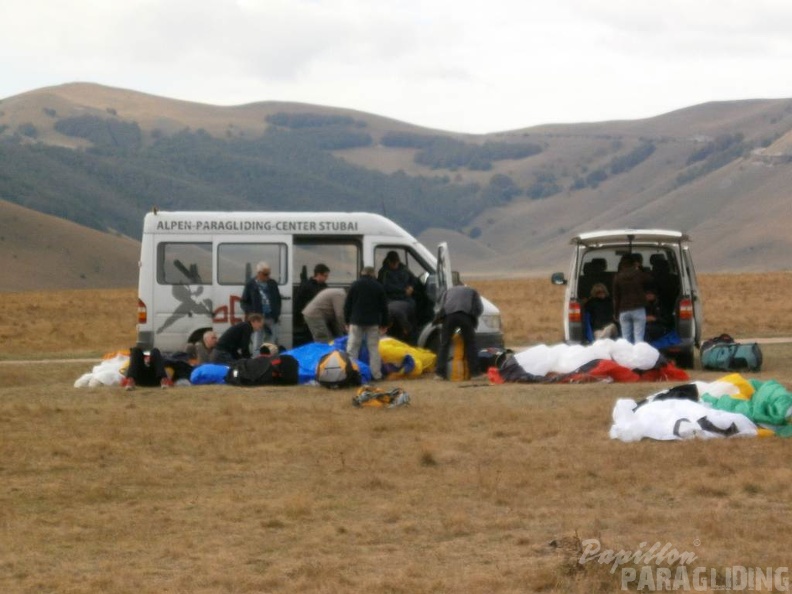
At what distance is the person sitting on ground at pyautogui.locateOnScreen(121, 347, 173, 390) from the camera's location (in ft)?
55.2

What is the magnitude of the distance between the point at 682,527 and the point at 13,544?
3.94m

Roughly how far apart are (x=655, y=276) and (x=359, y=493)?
10477 millimetres

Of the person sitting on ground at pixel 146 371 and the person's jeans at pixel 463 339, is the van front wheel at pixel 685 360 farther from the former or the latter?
the person sitting on ground at pixel 146 371

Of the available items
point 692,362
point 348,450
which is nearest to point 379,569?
point 348,450

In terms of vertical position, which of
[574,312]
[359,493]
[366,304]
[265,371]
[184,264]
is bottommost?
[359,493]

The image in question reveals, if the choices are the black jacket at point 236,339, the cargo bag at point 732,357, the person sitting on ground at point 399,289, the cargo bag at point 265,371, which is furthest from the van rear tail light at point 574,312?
the black jacket at point 236,339

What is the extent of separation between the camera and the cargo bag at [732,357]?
1789 centimetres

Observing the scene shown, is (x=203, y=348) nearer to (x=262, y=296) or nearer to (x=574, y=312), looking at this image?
(x=262, y=296)

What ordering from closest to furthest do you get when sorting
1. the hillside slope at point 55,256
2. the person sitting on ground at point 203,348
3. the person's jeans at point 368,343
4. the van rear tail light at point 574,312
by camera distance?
the person's jeans at point 368,343 < the person sitting on ground at point 203,348 < the van rear tail light at point 574,312 < the hillside slope at point 55,256

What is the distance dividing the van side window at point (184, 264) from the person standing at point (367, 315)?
8.70 feet

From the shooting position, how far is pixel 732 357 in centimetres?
1805

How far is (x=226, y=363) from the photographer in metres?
17.5

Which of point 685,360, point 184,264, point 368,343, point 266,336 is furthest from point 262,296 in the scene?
point 685,360

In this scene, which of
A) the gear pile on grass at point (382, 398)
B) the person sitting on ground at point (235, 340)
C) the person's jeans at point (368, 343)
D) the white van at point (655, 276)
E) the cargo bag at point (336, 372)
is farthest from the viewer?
the white van at point (655, 276)
